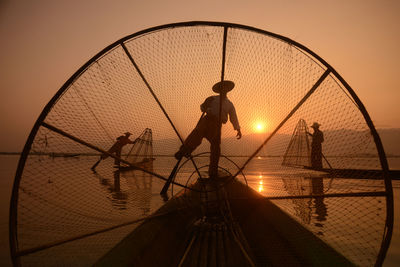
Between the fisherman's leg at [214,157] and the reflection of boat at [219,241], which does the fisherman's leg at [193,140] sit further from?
the reflection of boat at [219,241]

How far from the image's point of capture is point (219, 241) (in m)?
2.39

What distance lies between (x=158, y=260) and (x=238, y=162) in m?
2.31

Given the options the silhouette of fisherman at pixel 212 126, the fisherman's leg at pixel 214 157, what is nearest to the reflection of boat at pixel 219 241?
the fisherman's leg at pixel 214 157

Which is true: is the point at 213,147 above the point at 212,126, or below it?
below

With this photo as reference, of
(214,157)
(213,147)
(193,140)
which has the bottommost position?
(214,157)

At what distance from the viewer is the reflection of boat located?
6.60 feet

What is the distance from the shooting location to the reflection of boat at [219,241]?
2.01m

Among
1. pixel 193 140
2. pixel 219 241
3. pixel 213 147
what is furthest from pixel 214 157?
pixel 219 241

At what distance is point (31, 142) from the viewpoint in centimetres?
193

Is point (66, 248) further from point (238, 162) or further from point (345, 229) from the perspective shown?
point (345, 229)

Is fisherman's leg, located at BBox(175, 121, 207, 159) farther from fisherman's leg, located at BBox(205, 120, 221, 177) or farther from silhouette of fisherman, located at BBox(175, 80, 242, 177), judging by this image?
fisherman's leg, located at BBox(205, 120, 221, 177)

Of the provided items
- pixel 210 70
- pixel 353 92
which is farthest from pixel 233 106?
pixel 353 92

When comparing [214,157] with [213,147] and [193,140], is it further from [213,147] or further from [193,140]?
[193,140]

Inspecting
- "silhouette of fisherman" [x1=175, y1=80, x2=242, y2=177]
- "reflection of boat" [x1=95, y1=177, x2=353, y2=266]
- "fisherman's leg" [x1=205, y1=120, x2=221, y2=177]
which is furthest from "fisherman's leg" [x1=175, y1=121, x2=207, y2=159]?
"reflection of boat" [x1=95, y1=177, x2=353, y2=266]
